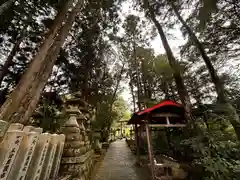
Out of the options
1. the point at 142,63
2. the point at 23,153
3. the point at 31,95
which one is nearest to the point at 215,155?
the point at 23,153

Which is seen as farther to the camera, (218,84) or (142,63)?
Answer: (142,63)

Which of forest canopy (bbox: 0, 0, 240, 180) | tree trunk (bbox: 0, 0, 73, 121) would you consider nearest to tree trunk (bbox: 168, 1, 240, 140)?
forest canopy (bbox: 0, 0, 240, 180)

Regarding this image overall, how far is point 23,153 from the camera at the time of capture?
1563mm

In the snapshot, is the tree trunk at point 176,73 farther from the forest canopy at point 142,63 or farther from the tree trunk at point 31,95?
the tree trunk at point 31,95

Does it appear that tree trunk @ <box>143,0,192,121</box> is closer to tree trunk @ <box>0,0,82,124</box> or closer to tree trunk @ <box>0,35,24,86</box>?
tree trunk @ <box>0,0,82,124</box>

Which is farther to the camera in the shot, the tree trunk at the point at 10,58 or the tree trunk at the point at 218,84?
the tree trunk at the point at 10,58

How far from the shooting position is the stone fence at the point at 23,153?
51.1 inches

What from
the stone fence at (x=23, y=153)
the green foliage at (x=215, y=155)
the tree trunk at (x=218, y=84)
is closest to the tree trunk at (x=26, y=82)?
the stone fence at (x=23, y=153)

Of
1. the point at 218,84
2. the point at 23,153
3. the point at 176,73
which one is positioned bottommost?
the point at 23,153

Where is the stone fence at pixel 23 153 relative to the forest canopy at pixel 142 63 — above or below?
below

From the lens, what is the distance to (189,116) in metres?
4.09

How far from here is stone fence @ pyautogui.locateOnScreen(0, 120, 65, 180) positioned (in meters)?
1.30

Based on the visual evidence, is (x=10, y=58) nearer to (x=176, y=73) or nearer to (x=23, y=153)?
(x=23, y=153)

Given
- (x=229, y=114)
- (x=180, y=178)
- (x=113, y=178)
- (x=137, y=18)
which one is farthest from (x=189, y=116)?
(x=137, y=18)
